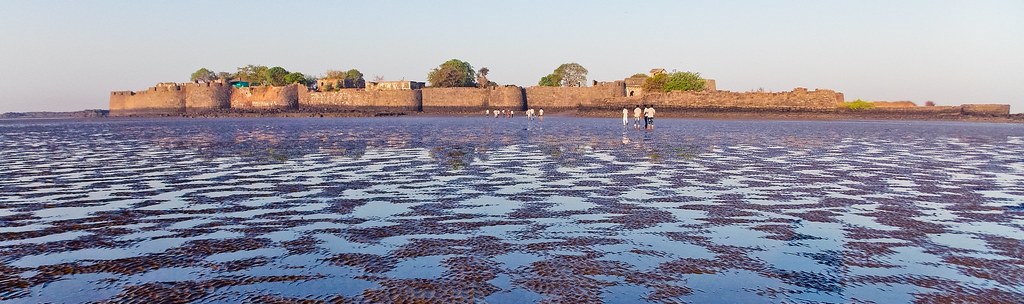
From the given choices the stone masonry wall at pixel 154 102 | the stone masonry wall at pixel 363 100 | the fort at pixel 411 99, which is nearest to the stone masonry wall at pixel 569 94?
the fort at pixel 411 99

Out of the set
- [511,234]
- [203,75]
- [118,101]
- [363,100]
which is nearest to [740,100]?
[363,100]

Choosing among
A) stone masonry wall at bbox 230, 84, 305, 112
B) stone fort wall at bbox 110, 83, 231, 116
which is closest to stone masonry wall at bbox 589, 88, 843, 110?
stone masonry wall at bbox 230, 84, 305, 112

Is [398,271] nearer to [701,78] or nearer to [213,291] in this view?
[213,291]

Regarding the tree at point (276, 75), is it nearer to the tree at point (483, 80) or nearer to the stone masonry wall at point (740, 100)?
the tree at point (483, 80)

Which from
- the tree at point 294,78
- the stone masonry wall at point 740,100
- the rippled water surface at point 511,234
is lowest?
the rippled water surface at point 511,234

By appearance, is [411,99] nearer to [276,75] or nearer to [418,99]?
[418,99]

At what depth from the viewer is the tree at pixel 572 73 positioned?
394 feet

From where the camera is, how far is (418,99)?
81.4 metres

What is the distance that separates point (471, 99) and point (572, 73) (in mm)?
45399

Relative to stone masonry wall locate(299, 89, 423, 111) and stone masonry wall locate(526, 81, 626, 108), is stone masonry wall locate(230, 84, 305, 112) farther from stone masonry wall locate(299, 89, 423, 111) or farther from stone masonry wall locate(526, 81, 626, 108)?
stone masonry wall locate(526, 81, 626, 108)

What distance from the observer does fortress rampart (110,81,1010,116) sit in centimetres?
6328

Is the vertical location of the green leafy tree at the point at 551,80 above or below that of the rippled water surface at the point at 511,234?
above

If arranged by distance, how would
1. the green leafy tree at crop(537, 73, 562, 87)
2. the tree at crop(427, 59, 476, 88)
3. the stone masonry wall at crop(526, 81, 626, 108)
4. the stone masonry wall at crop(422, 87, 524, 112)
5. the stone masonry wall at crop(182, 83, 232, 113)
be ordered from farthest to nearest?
the green leafy tree at crop(537, 73, 562, 87), the tree at crop(427, 59, 476, 88), the stone masonry wall at crop(182, 83, 232, 113), the stone masonry wall at crop(422, 87, 524, 112), the stone masonry wall at crop(526, 81, 626, 108)

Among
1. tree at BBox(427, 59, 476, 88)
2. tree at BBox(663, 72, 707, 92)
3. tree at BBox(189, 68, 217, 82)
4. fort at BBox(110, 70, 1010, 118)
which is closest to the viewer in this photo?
fort at BBox(110, 70, 1010, 118)
